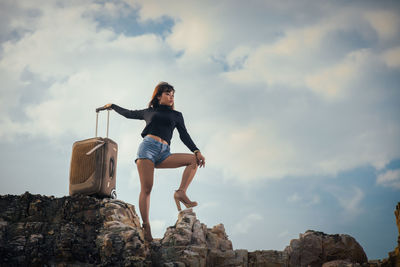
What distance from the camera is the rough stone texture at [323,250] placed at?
8312 mm

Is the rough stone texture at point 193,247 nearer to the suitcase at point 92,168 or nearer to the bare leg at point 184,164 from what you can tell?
the bare leg at point 184,164

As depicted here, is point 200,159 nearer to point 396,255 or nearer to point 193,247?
point 193,247

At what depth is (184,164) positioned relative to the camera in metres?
8.91

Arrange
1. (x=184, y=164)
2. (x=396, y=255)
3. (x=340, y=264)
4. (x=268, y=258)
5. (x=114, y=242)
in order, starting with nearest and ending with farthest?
1. (x=396, y=255)
2. (x=114, y=242)
3. (x=340, y=264)
4. (x=268, y=258)
5. (x=184, y=164)

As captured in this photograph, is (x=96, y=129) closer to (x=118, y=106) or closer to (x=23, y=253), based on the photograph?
(x=118, y=106)

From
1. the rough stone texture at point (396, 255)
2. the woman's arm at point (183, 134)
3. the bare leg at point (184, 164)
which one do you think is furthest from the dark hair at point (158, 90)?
the rough stone texture at point (396, 255)

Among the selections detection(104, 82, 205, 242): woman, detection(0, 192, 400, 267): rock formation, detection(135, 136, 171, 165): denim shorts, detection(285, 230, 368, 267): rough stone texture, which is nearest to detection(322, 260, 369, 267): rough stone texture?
detection(0, 192, 400, 267): rock formation

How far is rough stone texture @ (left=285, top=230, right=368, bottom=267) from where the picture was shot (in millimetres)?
8312

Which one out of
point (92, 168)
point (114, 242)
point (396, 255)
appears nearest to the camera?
point (396, 255)

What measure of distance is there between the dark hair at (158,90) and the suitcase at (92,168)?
1.36m

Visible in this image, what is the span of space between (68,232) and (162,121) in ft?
10.0

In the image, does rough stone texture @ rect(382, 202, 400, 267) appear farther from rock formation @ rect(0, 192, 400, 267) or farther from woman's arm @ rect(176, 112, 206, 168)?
woman's arm @ rect(176, 112, 206, 168)

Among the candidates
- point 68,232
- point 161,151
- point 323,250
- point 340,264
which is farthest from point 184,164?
point 340,264

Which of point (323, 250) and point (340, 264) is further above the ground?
point (323, 250)
